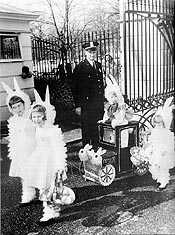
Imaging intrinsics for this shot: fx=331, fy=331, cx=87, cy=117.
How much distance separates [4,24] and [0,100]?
0.54 metres

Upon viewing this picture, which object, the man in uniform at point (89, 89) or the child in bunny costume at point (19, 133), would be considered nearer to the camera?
the child in bunny costume at point (19, 133)

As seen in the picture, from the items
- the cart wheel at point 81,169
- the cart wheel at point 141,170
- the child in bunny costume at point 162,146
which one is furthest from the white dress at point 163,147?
the cart wheel at point 81,169

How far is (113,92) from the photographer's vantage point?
2.87 m

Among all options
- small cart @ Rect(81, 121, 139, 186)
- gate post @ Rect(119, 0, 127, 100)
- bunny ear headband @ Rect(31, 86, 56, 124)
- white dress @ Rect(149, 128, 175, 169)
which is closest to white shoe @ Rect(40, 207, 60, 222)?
small cart @ Rect(81, 121, 139, 186)

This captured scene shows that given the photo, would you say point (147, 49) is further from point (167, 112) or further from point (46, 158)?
point (46, 158)

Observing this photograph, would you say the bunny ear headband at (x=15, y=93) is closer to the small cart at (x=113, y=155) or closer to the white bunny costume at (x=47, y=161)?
the white bunny costume at (x=47, y=161)

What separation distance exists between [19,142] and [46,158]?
245mm

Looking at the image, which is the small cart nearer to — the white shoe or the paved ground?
the paved ground

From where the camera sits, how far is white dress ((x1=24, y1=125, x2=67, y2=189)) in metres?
2.53

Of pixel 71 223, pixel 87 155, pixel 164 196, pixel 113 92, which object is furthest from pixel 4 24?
pixel 164 196

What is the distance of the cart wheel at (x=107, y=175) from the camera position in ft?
9.61

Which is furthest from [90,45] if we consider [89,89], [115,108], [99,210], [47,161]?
[99,210]

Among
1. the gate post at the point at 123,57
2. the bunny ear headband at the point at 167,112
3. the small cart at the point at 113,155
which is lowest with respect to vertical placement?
the small cart at the point at 113,155

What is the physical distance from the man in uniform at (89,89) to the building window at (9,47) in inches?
21.5
